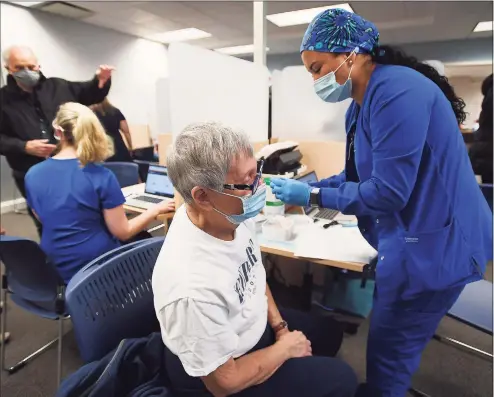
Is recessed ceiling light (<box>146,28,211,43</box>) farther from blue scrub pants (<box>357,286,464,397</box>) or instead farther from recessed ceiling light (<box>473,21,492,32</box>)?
blue scrub pants (<box>357,286,464,397</box>)

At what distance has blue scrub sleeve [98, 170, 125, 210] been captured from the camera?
5.01ft

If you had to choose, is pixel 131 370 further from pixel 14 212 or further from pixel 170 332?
pixel 14 212

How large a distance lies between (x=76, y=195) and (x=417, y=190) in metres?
1.31

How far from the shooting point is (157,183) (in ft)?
8.14

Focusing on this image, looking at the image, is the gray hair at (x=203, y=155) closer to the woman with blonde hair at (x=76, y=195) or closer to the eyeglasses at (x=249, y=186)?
the eyeglasses at (x=249, y=186)

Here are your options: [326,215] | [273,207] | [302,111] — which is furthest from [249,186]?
[302,111]

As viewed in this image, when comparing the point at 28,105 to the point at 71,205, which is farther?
the point at 28,105

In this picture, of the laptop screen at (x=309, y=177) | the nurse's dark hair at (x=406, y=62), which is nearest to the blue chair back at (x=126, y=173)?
the laptop screen at (x=309, y=177)

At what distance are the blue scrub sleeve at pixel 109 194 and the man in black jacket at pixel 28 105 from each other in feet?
2.25

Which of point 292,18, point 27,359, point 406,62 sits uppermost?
point 292,18

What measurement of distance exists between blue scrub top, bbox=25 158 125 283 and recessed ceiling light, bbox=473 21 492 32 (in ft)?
20.8

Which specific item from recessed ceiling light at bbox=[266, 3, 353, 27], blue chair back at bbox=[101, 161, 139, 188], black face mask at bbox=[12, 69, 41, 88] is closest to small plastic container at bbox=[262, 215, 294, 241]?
black face mask at bbox=[12, 69, 41, 88]

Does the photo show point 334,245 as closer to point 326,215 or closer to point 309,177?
point 326,215

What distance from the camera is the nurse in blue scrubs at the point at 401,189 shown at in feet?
3.20
